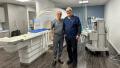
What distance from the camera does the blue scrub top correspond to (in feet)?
13.2

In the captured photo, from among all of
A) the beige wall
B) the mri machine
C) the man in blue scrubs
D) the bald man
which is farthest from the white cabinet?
the beige wall

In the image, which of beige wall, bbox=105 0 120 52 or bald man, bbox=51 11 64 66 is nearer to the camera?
bald man, bbox=51 11 64 66

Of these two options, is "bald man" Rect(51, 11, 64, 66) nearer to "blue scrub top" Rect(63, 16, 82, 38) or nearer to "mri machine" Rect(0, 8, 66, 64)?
"blue scrub top" Rect(63, 16, 82, 38)

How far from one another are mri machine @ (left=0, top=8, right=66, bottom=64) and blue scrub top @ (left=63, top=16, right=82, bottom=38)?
1.13 m

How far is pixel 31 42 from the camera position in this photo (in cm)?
470

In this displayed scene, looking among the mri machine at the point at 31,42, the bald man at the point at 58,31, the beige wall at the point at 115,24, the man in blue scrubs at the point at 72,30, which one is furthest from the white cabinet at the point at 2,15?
the beige wall at the point at 115,24

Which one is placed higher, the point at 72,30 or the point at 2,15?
the point at 2,15

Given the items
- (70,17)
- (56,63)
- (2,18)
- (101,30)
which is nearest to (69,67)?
(56,63)

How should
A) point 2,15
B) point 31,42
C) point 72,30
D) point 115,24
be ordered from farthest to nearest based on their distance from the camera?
point 2,15 → point 115,24 → point 31,42 → point 72,30

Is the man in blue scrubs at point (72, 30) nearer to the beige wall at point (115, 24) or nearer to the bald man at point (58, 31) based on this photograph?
the bald man at point (58, 31)

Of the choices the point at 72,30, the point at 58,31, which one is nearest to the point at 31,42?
the point at 58,31

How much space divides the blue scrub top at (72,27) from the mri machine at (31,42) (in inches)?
44.3

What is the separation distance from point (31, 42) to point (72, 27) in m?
1.48

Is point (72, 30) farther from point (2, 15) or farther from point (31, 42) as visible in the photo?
point (2, 15)
